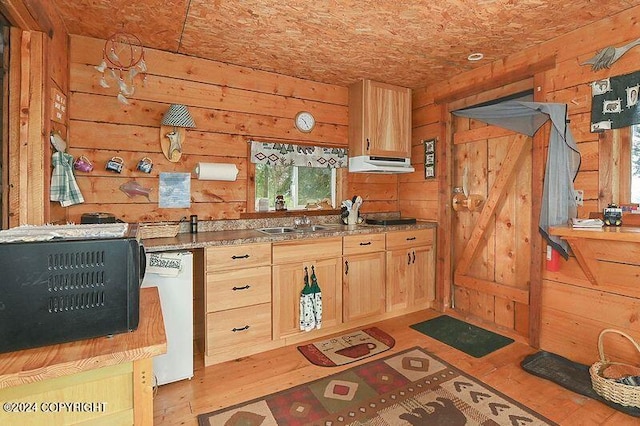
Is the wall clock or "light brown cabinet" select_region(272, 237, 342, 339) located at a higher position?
the wall clock

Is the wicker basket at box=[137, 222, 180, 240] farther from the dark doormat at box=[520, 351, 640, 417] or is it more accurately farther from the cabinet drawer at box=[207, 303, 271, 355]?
the dark doormat at box=[520, 351, 640, 417]

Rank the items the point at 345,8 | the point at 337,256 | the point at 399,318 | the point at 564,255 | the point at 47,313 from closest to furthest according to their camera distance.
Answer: the point at 47,313 < the point at 345,8 < the point at 564,255 < the point at 337,256 < the point at 399,318

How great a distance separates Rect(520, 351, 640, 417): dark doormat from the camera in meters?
2.06

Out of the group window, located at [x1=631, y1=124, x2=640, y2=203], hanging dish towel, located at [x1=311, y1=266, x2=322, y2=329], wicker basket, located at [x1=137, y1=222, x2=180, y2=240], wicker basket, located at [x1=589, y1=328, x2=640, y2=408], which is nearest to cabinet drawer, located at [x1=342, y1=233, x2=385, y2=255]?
hanging dish towel, located at [x1=311, y1=266, x2=322, y2=329]

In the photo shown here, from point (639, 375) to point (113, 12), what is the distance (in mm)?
4090

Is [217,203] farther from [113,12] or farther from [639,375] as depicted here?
[639,375]

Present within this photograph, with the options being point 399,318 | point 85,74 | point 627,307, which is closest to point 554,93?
point 627,307

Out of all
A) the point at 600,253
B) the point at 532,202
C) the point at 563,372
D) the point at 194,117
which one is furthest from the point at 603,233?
the point at 194,117

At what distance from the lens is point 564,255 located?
245cm

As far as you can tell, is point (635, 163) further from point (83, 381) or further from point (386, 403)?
point (83, 381)

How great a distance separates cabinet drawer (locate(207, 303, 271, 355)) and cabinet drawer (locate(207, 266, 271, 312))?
0.17 ft

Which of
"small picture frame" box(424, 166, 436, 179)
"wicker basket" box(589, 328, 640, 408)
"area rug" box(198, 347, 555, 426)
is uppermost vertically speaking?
"small picture frame" box(424, 166, 436, 179)

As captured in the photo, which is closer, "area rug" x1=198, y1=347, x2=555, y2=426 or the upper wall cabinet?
"area rug" x1=198, y1=347, x2=555, y2=426

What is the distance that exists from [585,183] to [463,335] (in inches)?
62.5
